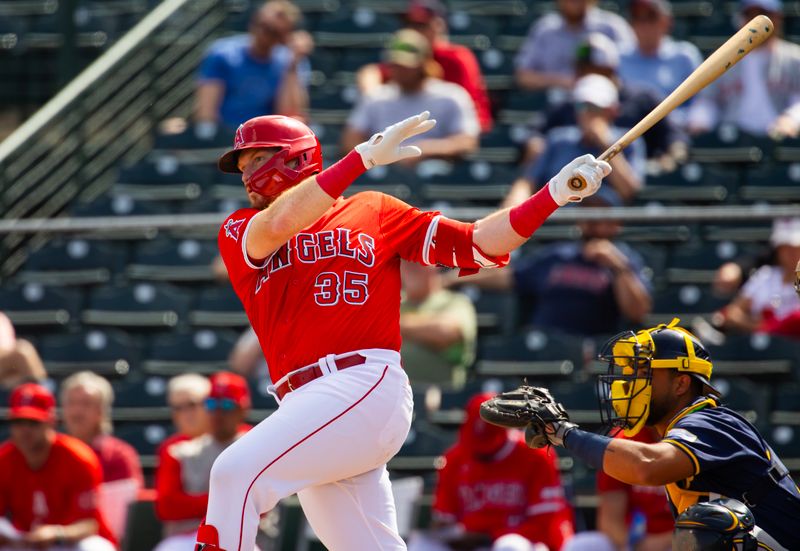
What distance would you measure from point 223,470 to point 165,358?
4422 millimetres

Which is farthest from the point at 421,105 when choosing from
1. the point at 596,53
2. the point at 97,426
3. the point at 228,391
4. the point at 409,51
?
the point at 97,426

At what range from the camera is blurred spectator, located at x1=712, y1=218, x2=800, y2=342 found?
7.42 meters

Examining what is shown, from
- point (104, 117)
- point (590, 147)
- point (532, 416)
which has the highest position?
point (104, 117)

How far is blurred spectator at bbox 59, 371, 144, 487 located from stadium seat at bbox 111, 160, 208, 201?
2113 millimetres

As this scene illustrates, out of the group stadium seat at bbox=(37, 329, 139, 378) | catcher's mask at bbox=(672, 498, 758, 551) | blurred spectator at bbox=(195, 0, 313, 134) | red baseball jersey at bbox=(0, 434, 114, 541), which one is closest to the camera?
catcher's mask at bbox=(672, 498, 758, 551)

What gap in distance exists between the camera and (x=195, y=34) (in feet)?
36.6

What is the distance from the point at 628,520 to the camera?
6523 millimetres

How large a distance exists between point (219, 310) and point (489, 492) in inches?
100

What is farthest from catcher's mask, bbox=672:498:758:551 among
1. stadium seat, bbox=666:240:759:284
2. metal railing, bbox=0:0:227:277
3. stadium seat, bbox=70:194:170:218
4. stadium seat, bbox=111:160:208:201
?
metal railing, bbox=0:0:227:277

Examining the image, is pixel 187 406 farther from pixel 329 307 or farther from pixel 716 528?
pixel 716 528

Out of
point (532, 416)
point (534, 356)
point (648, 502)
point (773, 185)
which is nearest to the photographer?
point (532, 416)

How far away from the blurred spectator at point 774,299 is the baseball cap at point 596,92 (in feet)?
4.49

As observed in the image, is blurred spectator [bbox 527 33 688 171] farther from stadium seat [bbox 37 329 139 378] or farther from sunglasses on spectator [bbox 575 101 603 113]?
stadium seat [bbox 37 329 139 378]

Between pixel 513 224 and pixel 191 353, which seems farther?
pixel 191 353
